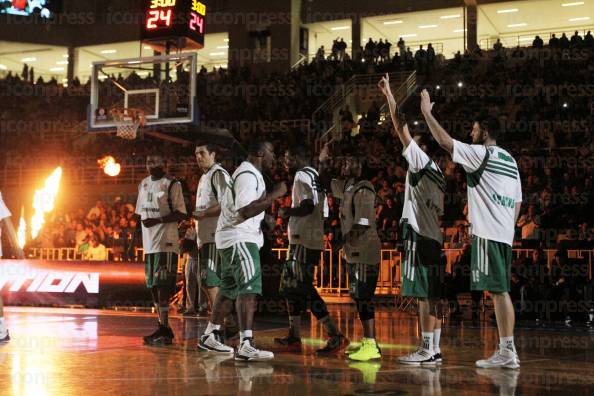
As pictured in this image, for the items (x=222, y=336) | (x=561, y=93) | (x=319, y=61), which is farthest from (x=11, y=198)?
(x=222, y=336)

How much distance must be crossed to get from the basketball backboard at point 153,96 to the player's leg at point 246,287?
10.7 meters

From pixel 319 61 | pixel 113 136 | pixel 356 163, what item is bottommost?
pixel 356 163

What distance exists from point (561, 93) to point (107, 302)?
13.8m

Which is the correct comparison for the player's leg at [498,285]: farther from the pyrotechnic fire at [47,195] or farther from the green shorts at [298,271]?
the pyrotechnic fire at [47,195]

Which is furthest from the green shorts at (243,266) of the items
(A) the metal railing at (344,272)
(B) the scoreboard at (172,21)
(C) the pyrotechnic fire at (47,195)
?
(C) the pyrotechnic fire at (47,195)

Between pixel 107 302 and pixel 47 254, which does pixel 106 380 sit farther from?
pixel 47 254

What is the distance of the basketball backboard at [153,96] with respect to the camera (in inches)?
686

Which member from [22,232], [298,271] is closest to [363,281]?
[298,271]

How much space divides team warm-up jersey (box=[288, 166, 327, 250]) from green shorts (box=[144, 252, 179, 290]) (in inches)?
56.1

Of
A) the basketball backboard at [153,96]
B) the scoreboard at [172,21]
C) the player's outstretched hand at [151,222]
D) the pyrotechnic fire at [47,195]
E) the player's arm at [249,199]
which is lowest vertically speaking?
the player's outstretched hand at [151,222]

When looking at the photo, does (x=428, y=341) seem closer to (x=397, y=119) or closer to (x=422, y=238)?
(x=422, y=238)

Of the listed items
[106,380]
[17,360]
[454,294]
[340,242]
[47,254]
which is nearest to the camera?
[106,380]

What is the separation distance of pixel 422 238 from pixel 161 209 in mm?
3057

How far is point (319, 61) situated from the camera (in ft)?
93.3
